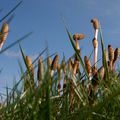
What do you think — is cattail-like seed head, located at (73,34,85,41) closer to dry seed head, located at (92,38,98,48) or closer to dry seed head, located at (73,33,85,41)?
dry seed head, located at (73,33,85,41)

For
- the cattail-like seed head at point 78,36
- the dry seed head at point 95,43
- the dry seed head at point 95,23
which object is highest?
the dry seed head at point 95,23

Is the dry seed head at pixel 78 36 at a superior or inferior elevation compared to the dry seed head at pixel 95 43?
inferior

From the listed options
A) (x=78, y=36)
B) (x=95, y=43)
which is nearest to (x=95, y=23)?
(x=95, y=43)

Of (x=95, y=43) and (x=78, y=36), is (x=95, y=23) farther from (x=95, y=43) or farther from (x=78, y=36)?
(x=78, y=36)

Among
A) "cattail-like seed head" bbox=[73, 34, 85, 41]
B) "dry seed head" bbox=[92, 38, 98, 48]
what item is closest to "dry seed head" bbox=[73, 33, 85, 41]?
"cattail-like seed head" bbox=[73, 34, 85, 41]

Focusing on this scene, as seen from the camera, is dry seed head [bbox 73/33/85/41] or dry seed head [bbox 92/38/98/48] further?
dry seed head [bbox 92/38/98/48]

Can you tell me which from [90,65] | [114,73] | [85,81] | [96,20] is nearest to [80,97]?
[85,81]

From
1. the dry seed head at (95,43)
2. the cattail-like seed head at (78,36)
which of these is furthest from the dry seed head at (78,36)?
the dry seed head at (95,43)

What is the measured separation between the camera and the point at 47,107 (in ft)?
2.52

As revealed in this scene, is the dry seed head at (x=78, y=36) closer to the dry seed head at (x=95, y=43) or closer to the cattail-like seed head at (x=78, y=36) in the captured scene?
the cattail-like seed head at (x=78, y=36)

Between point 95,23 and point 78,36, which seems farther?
point 95,23

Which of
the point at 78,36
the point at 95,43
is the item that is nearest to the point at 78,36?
the point at 78,36

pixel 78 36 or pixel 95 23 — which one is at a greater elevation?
pixel 95 23

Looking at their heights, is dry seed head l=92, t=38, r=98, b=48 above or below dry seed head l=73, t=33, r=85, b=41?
above
